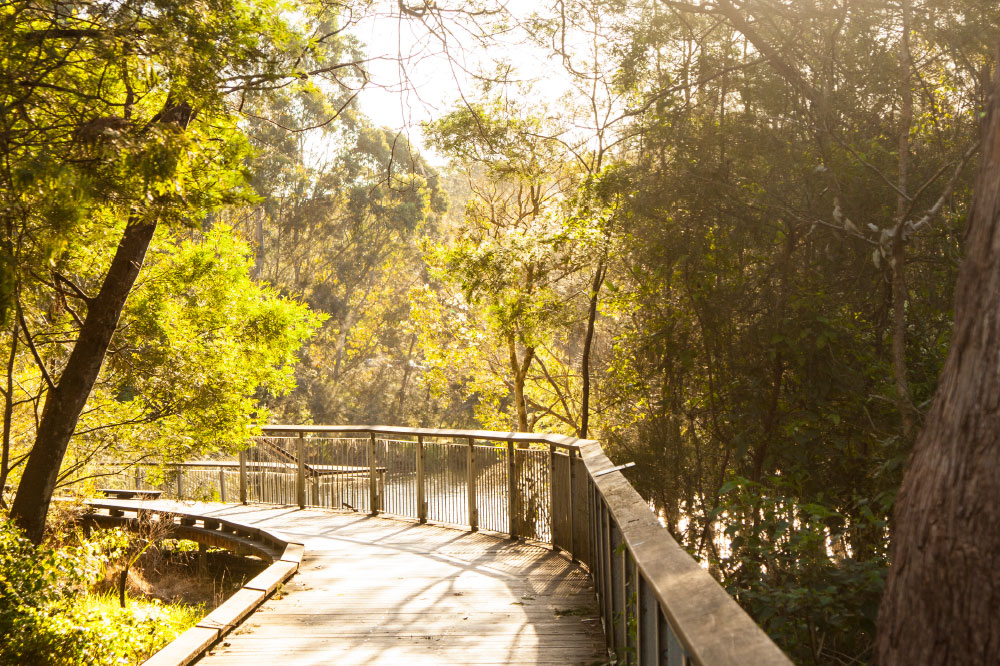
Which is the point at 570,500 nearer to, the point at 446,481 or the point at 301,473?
the point at 446,481

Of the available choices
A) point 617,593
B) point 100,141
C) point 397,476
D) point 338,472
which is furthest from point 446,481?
point 617,593

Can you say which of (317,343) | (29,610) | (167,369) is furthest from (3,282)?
(317,343)

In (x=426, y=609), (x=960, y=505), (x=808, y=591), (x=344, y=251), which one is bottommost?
(x=426, y=609)

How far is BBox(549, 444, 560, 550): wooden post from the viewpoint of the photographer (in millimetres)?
8188

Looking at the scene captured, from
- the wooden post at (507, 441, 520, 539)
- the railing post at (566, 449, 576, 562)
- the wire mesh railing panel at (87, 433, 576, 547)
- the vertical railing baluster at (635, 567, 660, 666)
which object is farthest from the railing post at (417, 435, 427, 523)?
the vertical railing baluster at (635, 567, 660, 666)

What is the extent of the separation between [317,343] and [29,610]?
116 feet

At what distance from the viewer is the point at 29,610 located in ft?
20.8

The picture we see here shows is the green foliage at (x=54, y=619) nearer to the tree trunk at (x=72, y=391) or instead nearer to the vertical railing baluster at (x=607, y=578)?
the tree trunk at (x=72, y=391)

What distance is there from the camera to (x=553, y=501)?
8570 mm

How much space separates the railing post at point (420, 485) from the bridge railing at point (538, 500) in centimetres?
2

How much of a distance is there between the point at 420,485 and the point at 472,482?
121cm

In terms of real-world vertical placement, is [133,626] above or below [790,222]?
below

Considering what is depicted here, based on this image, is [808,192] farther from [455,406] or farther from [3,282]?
[455,406]

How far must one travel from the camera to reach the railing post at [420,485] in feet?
35.6
